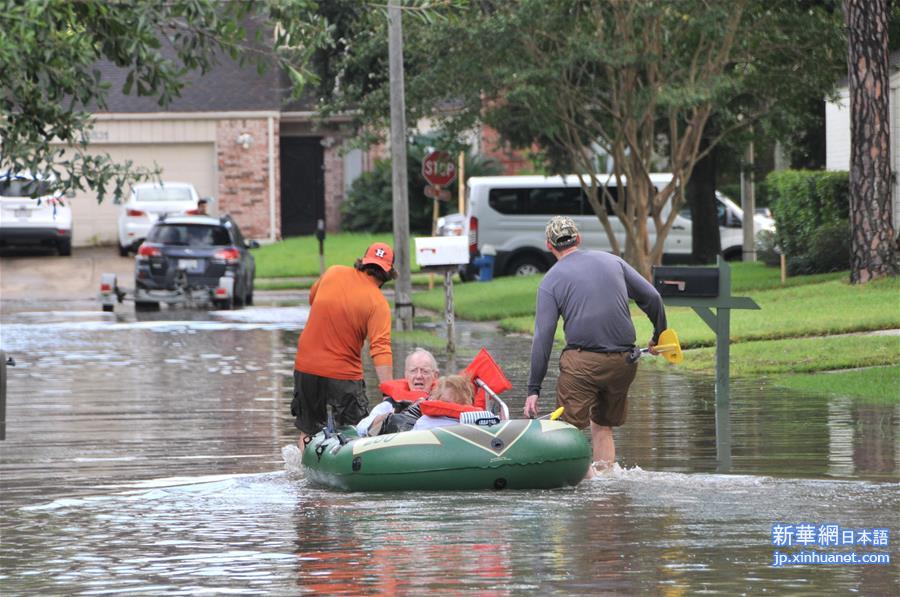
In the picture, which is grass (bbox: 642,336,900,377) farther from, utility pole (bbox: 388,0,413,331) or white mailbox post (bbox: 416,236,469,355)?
utility pole (bbox: 388,0,413,331)

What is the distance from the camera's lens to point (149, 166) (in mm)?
49469

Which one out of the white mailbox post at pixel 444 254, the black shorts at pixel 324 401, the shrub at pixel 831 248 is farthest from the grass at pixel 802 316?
the black shorts at pixel 324 401

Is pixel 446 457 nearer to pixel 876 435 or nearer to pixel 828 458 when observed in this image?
pixel 828 458

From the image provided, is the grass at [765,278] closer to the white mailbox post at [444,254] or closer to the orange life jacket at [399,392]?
the white mailbox post at [444,254]

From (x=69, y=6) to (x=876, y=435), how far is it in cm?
749

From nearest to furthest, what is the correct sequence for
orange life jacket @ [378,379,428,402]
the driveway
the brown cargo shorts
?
the brown cargo shorts < orange life jacket @ [378,379,428,402] < the driveway

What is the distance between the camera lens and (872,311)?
75.5ft

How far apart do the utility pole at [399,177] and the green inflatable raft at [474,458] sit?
1520 centimetres

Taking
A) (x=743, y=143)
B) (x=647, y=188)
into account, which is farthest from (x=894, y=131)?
(x=743, y=143)

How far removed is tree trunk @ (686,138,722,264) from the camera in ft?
124

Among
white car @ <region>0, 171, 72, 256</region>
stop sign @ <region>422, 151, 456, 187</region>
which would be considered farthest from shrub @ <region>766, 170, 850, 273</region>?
white car @ <region>0, 171, 72, 256</region>

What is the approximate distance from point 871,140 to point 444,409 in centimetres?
1624

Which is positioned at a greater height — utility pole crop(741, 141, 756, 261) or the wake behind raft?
utility pole crop(741, 141, 756, 261)

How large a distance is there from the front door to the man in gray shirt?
4019 cm
